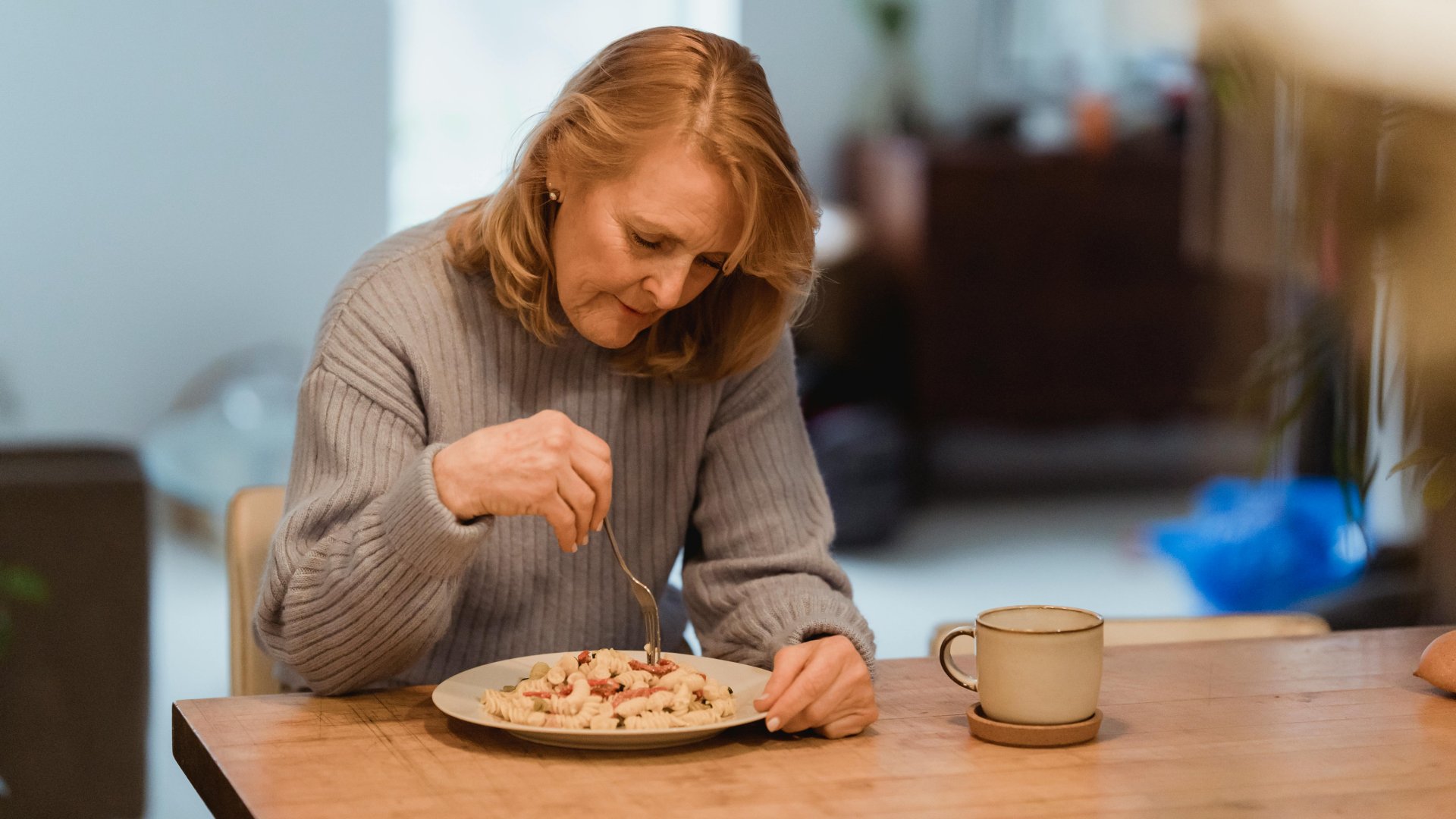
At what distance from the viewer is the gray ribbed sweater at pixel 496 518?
38.8 inches

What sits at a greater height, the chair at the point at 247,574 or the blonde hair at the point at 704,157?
the blonde hair at the point at 704,157

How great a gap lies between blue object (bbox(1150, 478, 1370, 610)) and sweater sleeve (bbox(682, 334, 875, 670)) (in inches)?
74.2

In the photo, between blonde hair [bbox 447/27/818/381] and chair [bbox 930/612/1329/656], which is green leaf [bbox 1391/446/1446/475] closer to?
blonde hair [bbox 447/27/818/381]

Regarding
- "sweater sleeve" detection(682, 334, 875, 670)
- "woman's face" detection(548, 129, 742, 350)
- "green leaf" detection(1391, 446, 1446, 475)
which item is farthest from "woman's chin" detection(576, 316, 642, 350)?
"green leaf" detection(1391, 446, 1446, 475)

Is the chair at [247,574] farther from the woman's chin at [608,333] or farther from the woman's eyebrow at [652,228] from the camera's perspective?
the woman's eyebrow at [652,228]

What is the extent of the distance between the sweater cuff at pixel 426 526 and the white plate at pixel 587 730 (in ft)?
0.25

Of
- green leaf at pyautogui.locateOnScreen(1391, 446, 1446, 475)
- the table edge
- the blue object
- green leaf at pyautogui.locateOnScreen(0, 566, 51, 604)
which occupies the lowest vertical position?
the blue object

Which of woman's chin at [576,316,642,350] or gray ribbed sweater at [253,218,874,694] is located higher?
woman's chin at [576,316,642,350]

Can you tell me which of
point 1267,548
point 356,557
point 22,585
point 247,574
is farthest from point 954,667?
point 1267,548

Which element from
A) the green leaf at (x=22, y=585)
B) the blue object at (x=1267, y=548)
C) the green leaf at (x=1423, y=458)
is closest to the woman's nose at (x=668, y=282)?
the green leaf at (x=1423, y=458)

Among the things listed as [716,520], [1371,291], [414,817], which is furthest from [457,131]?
[1371,291]

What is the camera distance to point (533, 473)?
0.90m

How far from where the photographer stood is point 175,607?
10.2 ft

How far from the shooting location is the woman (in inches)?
37.0
